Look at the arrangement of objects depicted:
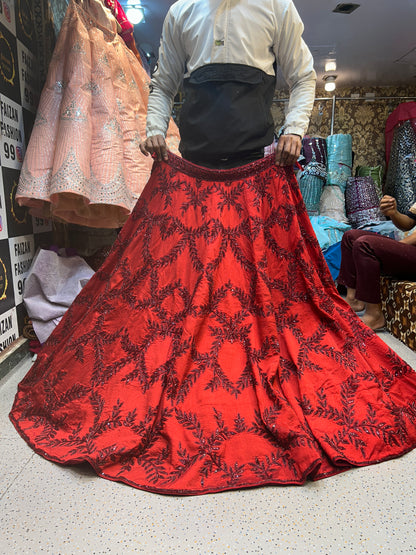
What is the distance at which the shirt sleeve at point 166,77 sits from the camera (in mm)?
1352

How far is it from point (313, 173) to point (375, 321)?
7.24ft

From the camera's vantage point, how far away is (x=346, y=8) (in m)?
3.14

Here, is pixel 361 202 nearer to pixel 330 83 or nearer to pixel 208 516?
pixel 330 83

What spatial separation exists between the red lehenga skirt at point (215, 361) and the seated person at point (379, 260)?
0.86 m

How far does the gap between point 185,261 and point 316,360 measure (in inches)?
19.0

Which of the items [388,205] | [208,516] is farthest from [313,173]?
[208,516]

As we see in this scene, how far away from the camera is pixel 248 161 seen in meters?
1.30

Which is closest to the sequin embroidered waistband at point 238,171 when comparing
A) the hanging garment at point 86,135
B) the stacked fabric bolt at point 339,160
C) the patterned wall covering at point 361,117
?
the hanging garment at point 86,135

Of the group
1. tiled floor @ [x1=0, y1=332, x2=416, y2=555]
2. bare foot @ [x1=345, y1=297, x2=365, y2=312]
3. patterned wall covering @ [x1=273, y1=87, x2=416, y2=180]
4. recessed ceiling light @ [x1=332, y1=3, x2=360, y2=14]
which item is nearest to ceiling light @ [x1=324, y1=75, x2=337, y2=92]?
patterned wall covering @ [x1=273, y1=87, x2=416, y2=180]

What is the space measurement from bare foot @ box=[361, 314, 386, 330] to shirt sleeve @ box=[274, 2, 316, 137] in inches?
44.2

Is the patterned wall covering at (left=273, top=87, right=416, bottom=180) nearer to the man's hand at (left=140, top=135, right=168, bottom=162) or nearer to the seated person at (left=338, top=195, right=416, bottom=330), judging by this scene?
the seated person at (left=338, top=195, right=416, bottom=330)

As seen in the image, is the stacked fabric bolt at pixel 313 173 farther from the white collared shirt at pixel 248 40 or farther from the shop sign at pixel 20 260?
the shop sign at pixel 20 260

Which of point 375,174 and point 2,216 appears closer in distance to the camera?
point 2,216

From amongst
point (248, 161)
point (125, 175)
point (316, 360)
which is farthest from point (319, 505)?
point (125, 175)
